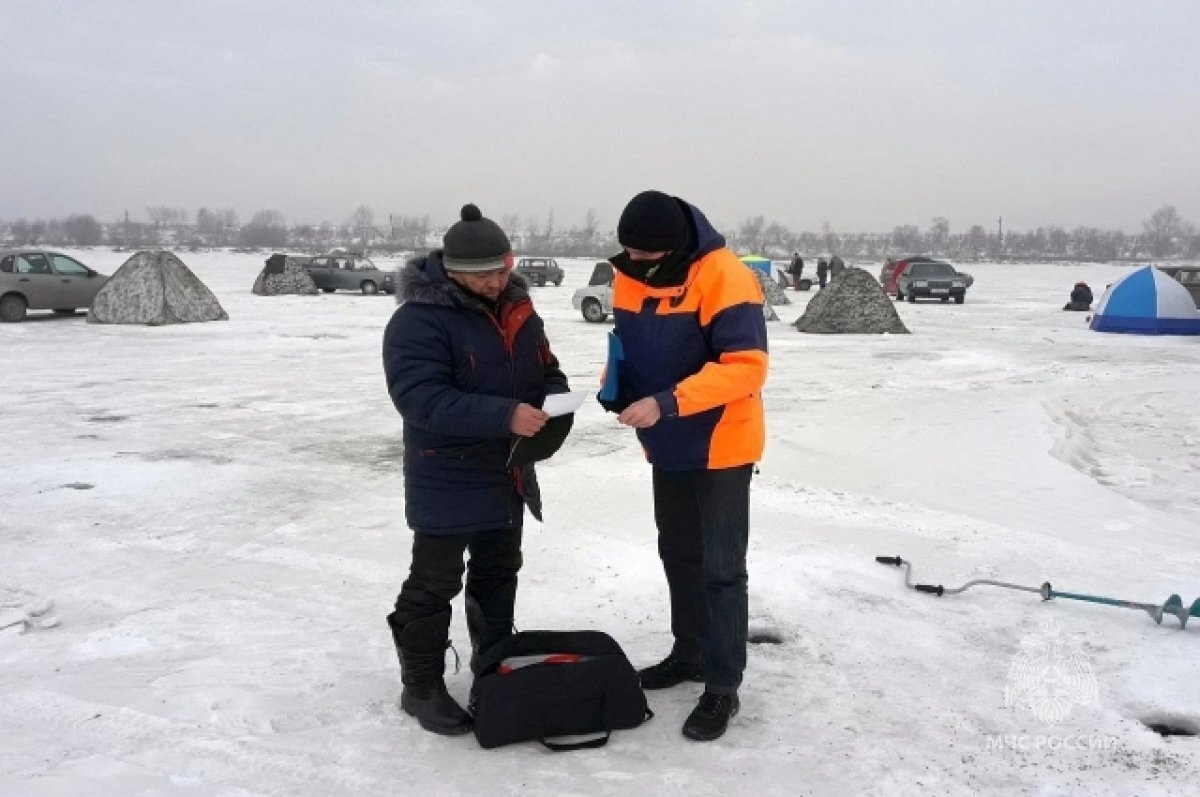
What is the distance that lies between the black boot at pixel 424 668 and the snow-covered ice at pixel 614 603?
0.09 m

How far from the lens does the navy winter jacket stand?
284 centimetres

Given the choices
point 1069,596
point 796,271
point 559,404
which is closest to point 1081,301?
point 796,271

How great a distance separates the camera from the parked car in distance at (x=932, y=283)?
93.1ft

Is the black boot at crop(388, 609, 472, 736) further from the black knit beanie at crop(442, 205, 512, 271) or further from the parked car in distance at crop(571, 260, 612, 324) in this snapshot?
the parked car in distance at crop(571, 260, 612, 324)

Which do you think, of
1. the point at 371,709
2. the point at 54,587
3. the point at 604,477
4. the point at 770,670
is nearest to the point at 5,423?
the point at 54,587

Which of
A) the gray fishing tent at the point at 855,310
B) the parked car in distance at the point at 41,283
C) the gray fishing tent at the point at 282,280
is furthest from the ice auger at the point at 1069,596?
the gray fishing tent at the point at 282,280

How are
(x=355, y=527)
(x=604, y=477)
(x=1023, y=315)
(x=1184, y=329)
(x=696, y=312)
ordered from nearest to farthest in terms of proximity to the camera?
(x=696, y=312)
(x=355, y=527)
(x=604, y=477)
(x=1184, y=329)
(x=1023, y=315)

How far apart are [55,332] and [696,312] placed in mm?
16935

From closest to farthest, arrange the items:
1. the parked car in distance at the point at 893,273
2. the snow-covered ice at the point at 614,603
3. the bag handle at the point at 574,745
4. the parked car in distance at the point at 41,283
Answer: the snow-covered ice at the point at 614,603, the bag handle at the point at 574,745, the parked car in distance at the point at 41,283, the parked car in distance at the point at 893,273

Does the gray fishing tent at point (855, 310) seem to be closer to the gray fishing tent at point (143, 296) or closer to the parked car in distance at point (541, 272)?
the gray fishing tent at point (143, 296)

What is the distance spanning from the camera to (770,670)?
344cm

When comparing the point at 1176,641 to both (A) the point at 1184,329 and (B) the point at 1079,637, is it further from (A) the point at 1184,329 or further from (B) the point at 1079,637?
(A) the point at 1184,329

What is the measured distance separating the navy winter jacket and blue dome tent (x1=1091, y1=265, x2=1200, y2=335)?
19.8 meters

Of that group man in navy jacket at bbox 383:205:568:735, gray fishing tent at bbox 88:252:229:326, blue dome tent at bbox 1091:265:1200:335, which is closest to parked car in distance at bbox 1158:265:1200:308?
blue dome tent at bbox 1091:265:1200:335
